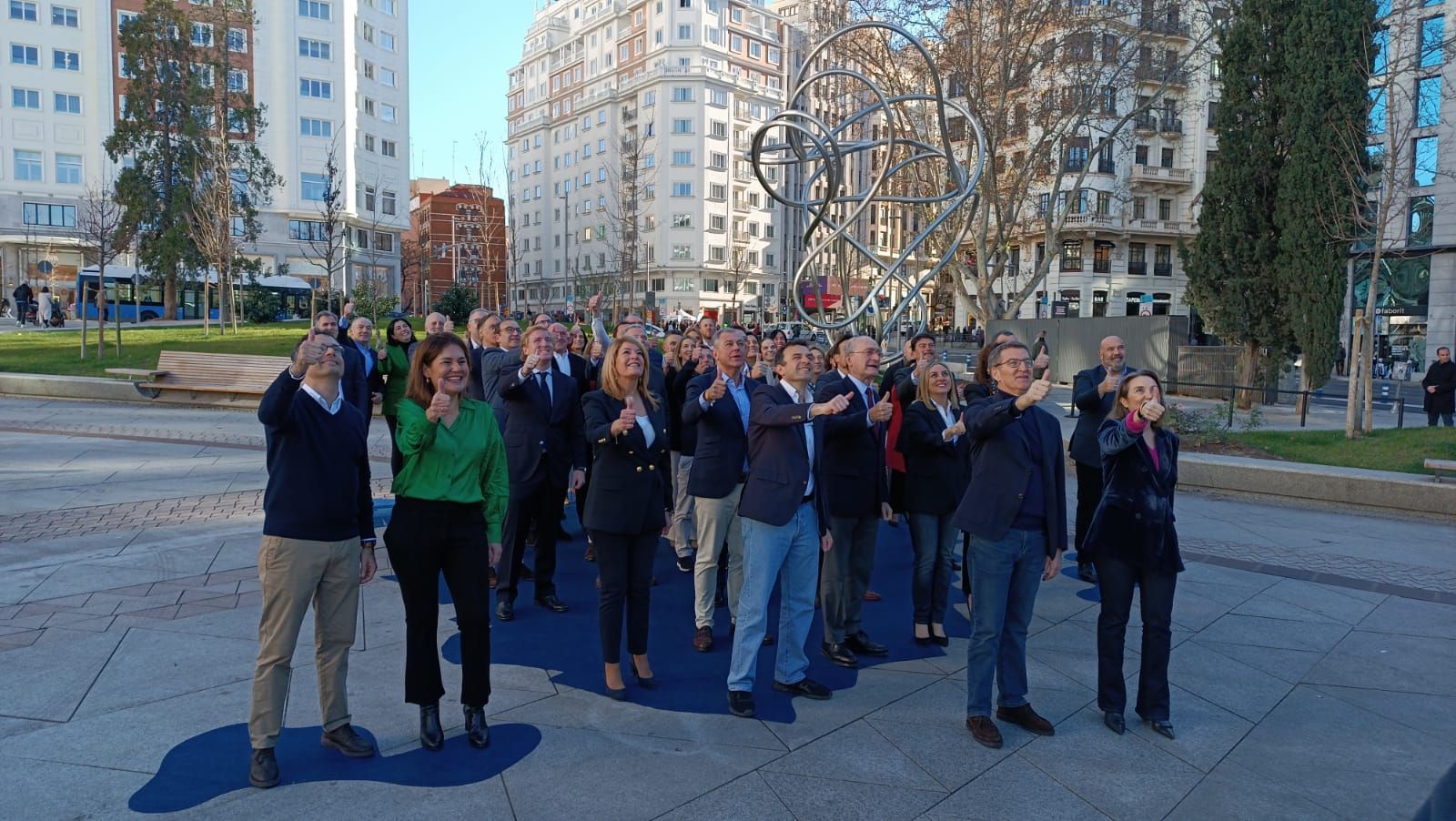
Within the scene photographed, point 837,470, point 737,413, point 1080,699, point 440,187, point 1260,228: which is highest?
point 440,187

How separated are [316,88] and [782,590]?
216ft

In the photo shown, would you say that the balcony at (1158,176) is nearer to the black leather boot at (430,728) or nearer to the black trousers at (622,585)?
the black trousers at (622,585)

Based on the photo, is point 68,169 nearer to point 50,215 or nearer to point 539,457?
point 50,215

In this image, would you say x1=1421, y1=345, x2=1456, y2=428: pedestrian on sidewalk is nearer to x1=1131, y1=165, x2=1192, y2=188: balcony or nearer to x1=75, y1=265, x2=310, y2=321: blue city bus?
x1=75, y1=265, x2=310, y2=321: blue city bus

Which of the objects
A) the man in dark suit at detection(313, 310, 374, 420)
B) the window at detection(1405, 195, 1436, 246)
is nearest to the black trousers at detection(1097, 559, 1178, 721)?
the man in dark suit at detection(313, 310, 374, 420)

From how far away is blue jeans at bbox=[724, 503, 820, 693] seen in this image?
4836 millimetres

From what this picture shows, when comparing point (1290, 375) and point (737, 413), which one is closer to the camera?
point (737, 413)

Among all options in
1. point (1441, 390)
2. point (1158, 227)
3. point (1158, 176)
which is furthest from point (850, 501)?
point (1158, 227)

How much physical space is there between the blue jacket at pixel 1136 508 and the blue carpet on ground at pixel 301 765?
304cm

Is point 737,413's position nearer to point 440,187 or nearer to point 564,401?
point 564,401

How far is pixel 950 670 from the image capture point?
5.58m

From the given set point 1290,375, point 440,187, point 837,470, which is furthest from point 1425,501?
point 440,187

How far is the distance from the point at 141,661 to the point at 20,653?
0.72 metres

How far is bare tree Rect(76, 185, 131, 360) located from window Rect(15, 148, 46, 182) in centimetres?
370
